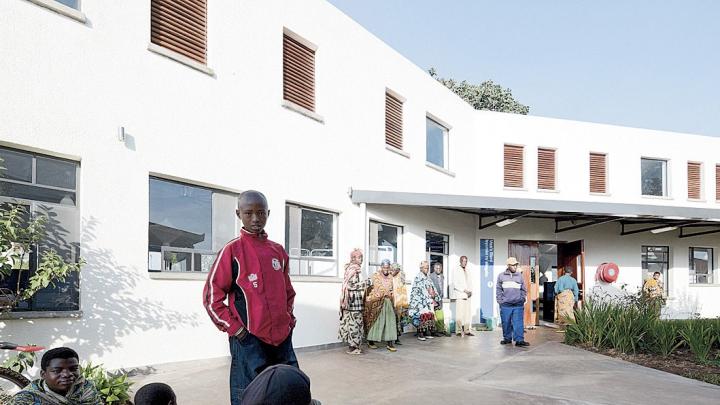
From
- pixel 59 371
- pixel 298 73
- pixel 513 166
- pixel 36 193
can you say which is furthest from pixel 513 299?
pixel 59 371

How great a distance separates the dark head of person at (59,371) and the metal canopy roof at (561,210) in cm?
803

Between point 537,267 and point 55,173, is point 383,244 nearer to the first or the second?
point 537,267

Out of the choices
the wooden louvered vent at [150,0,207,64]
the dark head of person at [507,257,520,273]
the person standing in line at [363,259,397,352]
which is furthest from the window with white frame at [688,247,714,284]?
the wooden louvered vent at [150,0,207,64]

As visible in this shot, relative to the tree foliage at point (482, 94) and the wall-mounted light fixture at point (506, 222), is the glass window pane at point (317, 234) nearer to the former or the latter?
the wall-mounted light fixture at point (506, 222)

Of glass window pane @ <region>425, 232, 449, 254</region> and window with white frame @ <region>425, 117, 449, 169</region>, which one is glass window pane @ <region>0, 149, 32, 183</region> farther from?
window with white frame @ <region>425, 117, 449, 169</region>

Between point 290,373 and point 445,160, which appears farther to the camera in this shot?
point 445,160

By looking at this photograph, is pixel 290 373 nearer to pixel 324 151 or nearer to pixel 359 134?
pixel 324 151

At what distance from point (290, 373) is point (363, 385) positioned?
5642 mm

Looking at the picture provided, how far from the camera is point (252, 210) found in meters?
3.69

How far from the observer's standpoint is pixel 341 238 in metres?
10.9

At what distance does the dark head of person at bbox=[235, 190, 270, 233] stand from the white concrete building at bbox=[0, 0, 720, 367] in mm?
3458

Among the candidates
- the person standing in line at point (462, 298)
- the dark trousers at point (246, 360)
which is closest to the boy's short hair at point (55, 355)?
the dark trousers at point (246, 360)

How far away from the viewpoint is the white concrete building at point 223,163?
6.33 metres

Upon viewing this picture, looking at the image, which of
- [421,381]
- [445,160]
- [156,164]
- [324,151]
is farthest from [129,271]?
[445,160]
